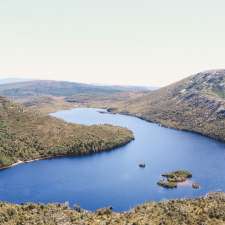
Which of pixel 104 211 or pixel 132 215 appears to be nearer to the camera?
pixel 132 215

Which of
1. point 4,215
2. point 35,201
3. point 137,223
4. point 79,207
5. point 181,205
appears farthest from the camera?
point 35,201

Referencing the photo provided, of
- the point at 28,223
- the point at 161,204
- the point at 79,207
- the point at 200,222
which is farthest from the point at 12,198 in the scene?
the point at 200,222

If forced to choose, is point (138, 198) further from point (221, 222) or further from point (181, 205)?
point (221, 222)

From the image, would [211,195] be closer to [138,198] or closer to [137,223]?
[138,198]

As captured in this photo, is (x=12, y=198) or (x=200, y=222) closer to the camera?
(x=200, y=222)

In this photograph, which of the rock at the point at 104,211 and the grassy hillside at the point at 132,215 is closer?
the grassy hillside at the point at 132,215

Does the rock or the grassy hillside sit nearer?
the grassy hillside

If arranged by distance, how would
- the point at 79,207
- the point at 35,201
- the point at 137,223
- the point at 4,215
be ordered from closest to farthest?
the point at 137,223
the point at 4,215
the point at 79,207
the point at 35,201

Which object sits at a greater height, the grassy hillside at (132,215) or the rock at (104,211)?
the grassy hillside at (132,215)
